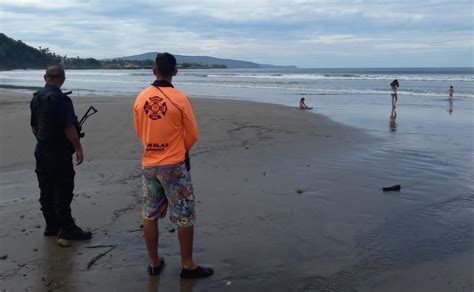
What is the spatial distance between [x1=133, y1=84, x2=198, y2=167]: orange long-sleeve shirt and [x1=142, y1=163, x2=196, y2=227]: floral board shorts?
2.8 inches

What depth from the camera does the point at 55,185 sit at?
480 cm

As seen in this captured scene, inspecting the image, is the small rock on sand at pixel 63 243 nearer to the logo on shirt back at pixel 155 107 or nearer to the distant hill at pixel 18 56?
the logo on shirt back at pixel 155 107

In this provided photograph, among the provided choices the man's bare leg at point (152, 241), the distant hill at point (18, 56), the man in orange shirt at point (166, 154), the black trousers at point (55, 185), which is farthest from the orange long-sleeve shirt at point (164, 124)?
the distant hill at point (18, 56)

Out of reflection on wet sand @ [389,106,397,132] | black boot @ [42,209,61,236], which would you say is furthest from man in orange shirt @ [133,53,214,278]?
reflection on wet sand @ [389,106,397,132]

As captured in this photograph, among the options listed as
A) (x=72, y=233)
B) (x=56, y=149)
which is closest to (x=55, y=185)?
(x=56, y=149)

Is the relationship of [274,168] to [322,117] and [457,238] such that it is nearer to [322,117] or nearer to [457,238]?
[457,238]

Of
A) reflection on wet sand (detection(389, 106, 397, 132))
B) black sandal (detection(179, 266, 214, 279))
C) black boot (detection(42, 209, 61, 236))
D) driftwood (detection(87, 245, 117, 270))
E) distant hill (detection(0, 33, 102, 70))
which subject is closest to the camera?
black sandal (detection(179, 266, 214, 279))

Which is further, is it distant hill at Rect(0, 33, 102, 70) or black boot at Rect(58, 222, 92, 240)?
distant hill at Rect(0, 33, 102, 70)

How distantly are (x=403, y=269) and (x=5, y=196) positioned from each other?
4.93 meters

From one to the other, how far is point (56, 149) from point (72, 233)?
2.77 ft

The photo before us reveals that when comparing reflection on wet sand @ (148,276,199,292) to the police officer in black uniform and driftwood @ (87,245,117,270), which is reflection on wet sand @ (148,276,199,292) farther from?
the police officer in black uniform

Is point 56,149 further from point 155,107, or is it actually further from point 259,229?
point 259,229

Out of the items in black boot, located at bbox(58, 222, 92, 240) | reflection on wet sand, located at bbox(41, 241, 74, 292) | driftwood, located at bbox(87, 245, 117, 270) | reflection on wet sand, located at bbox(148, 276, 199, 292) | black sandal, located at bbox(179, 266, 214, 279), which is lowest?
reflection on wet sand, located at bbox(148, 276, 199, 292)

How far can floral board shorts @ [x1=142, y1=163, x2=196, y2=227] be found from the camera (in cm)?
387
